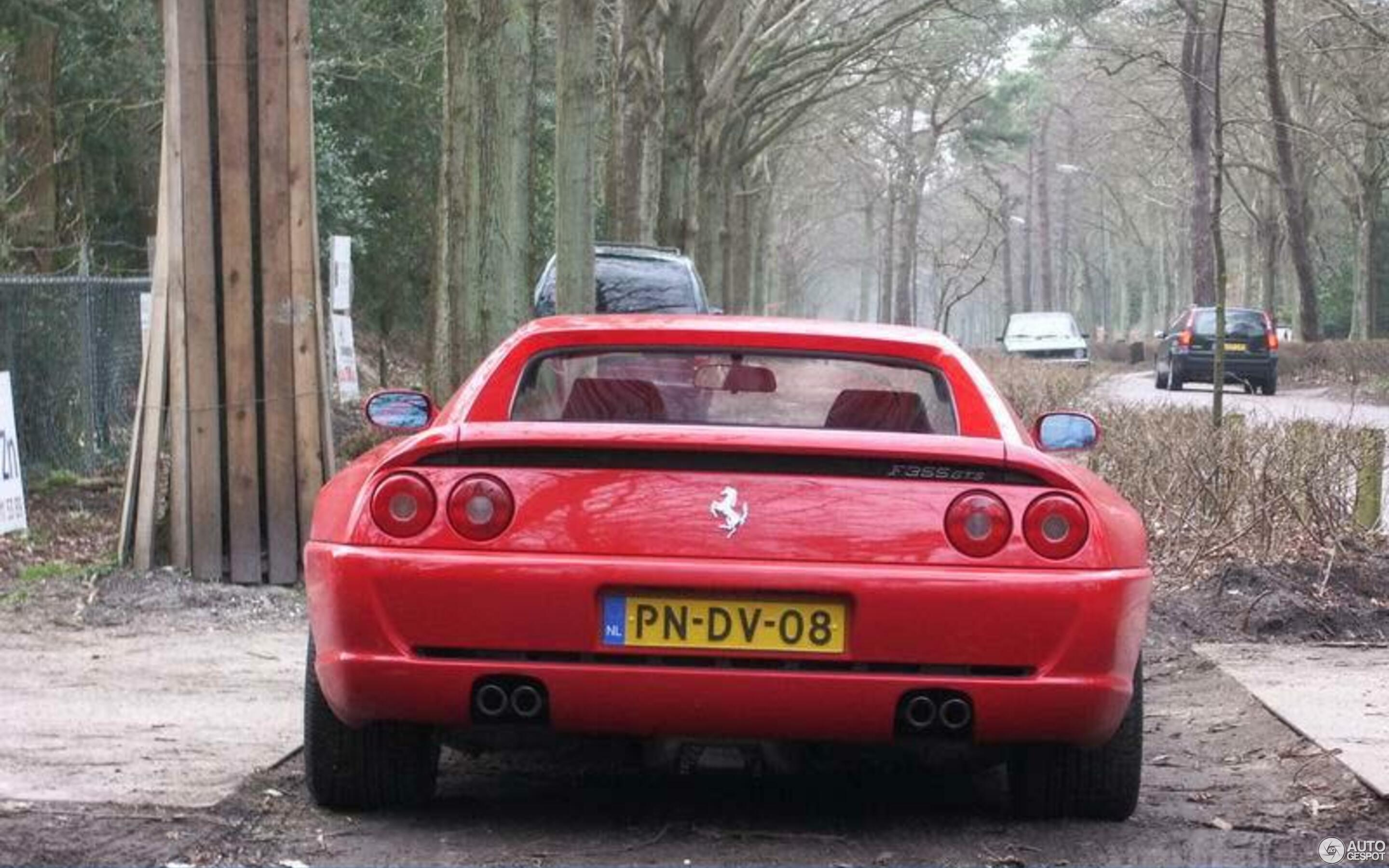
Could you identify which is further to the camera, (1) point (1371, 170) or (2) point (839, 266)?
(2) point (839, 266)

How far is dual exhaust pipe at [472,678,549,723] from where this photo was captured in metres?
5.09

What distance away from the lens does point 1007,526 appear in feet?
16.8

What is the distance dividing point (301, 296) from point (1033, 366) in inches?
620

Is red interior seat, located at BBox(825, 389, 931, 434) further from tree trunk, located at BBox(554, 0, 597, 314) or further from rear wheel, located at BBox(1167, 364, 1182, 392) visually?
rear wheel, located at BBox(1167, 364, 1182, 392)

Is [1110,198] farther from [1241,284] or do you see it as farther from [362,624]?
[362,624]

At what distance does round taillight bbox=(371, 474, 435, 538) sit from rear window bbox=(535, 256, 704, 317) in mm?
14859

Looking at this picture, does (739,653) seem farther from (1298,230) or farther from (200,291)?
(1298,230)

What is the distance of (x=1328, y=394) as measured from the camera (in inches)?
1425

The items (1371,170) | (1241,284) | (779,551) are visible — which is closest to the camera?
(779,551)

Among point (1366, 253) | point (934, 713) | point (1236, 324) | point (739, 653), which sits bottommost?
point (934, 713)

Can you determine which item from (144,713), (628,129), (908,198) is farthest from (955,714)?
(908,198)

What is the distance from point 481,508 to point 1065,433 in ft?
7.14

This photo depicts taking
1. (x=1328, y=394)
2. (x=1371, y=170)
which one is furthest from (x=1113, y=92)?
(x=1328, y=394)

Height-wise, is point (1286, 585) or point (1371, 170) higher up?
point (1371, 170)
